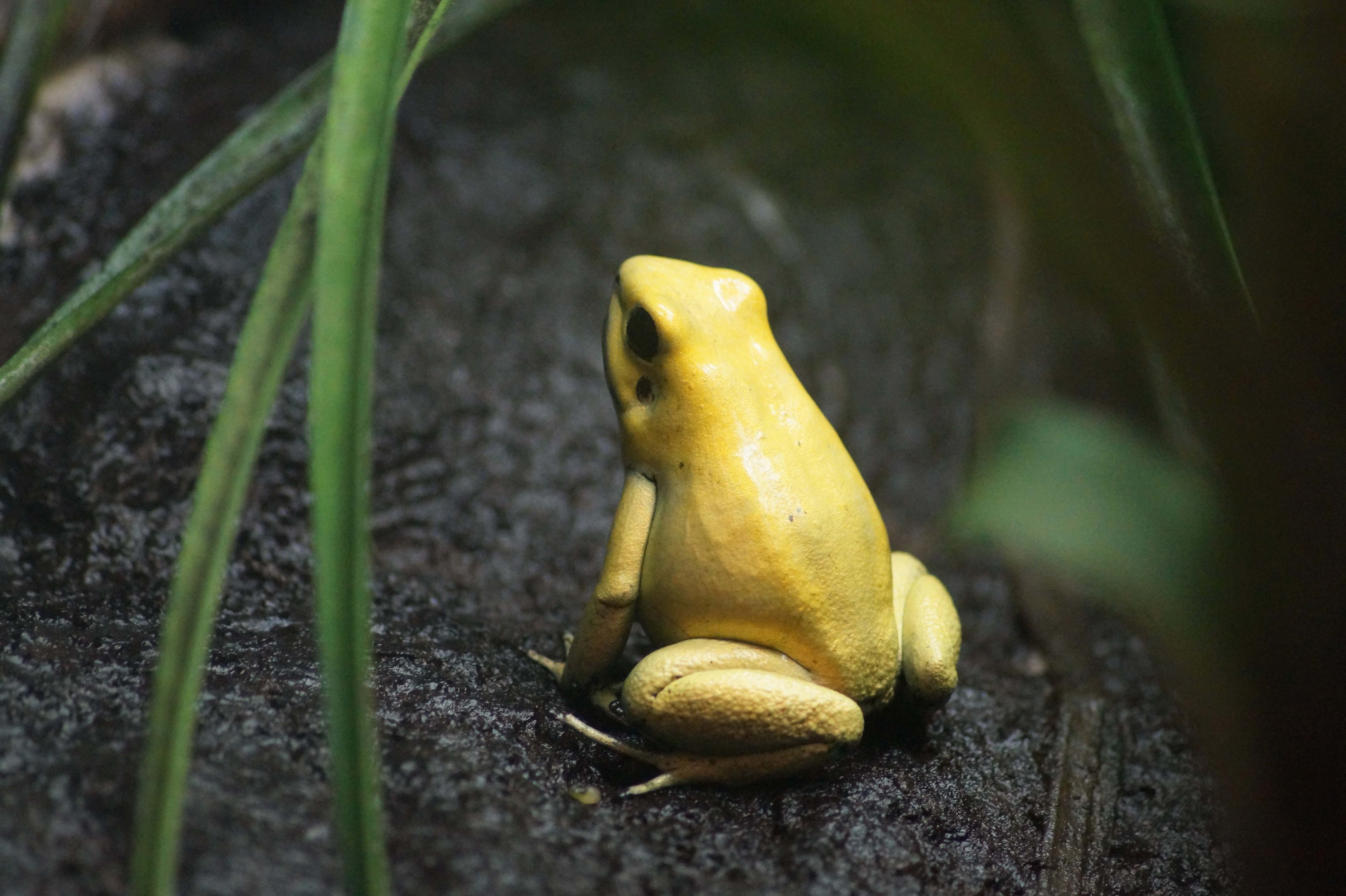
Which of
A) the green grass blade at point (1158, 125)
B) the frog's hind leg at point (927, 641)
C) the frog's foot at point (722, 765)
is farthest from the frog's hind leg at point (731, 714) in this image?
the green grass blade at point (1158, 125)

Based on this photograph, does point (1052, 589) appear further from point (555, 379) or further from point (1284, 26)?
point (1284, 26)

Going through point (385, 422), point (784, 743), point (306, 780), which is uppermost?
point (385, 422)

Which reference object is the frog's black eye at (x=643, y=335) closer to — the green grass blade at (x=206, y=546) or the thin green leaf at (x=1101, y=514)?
the green grass blade at (x=206, y=546)

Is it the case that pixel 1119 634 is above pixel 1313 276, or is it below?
below

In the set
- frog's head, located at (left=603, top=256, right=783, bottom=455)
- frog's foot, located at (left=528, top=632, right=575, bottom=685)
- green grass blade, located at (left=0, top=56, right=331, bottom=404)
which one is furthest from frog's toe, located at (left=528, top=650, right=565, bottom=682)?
green grass blade, located at (left=0, top=56, right=331, bottom=404)

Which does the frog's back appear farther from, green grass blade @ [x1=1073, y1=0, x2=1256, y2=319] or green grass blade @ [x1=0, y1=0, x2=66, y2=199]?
green grass blade @ [x1=0, y1=0, x2=66, y2=199]

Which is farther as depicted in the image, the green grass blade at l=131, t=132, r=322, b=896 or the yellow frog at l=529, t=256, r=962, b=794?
the yellow frog at l=529, t=256, r=962, b=794

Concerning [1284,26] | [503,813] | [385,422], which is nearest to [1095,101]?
[1284,26]
